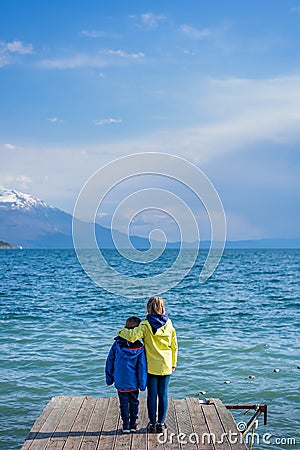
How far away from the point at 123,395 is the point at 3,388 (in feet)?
20.8

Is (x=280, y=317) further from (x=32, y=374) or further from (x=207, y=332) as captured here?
(x=32, y=374)

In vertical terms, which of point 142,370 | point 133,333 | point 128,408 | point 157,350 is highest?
point 133,333

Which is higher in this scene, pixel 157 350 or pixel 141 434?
pixel 157 350

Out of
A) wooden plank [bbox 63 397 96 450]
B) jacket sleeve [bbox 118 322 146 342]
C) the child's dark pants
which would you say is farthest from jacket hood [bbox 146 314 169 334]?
wooden plank [bbox 63 397 96 450]

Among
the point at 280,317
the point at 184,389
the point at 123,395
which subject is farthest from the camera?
the point at 280,317

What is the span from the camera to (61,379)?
45.8 ft

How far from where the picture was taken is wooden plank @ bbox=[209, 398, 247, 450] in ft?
25.1

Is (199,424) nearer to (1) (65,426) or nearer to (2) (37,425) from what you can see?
(1) (65,426)

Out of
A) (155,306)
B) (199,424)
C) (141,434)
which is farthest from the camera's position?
(199,424)

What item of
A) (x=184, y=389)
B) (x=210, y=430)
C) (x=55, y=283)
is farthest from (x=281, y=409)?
(x=55, y=283)

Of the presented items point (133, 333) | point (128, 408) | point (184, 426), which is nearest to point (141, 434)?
point (128, 408)

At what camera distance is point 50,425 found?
830 cm

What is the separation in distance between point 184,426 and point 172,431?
26 cm
